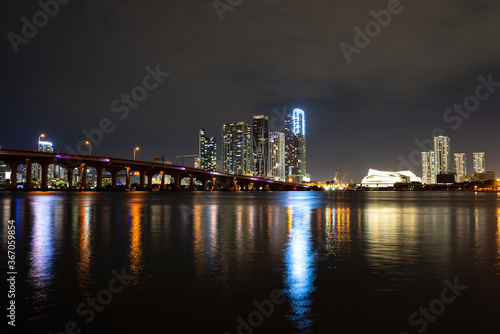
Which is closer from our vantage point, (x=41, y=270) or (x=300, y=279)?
(x=300, y=279)

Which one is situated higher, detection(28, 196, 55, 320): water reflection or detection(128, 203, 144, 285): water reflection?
detection(28, 196, 55, 320): water reflection

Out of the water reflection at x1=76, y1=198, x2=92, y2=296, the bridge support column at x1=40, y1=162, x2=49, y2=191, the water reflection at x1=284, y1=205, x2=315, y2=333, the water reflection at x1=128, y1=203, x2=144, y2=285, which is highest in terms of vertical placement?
the bridge support column at x1=40, y1=162, x2=49, y2=191

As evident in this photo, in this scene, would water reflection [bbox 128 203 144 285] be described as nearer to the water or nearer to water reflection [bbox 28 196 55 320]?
the water

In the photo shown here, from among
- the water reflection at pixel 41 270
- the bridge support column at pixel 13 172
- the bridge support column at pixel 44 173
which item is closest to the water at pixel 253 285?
the water reflection at pixel 41 270

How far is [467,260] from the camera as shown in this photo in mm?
14656

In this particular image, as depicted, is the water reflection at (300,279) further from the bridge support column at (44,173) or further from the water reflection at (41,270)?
the bridge support column at (44,173)

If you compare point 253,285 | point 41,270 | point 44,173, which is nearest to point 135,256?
point 41,270

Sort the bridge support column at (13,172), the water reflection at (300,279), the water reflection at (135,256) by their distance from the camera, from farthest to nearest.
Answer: the bridge support column at (13,172) → the water reflection at (135,256) → the water reflection at (300,279)

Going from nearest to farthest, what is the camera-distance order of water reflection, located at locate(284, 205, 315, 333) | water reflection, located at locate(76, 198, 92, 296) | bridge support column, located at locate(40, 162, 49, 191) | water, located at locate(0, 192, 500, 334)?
water, located at locate(0, 192, 500, 334)
water reflection, located at locate(284, 205, 315, 333)
water reflection, located at locate(76, 198, 92, 296)
bridge support column, located at locate(40, 162, 49, 191)

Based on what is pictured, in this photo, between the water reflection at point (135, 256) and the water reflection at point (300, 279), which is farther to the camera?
the water reflection at point (135, 256)

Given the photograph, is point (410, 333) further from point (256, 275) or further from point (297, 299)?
point (256, 275)

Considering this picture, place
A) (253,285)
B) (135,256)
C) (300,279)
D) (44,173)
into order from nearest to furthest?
(253,285)
(300,279)
(135,256)
(44,173)

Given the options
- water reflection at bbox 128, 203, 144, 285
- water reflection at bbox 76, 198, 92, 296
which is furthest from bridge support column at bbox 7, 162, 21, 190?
water reflection at bbox 128, 203, 144, 285

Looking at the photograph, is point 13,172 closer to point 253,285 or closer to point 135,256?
point 135,256
